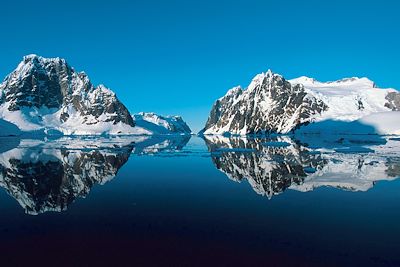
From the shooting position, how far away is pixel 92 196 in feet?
74.0

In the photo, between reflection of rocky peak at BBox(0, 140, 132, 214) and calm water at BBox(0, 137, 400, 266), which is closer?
calm water at BBox(0, 137, 400, 266)

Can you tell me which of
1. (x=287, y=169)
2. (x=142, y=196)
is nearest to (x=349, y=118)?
(x=287, y=169)

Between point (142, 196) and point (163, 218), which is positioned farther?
point (142, 196)

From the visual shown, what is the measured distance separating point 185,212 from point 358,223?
27.3 ft

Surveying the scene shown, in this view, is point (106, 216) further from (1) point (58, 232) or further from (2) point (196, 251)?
(2) point (196, 251)

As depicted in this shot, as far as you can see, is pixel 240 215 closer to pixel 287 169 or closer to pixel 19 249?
pixel 19 249

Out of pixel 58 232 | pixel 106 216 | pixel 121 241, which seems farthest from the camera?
pixel 106 216

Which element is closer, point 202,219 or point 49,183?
point 202,219

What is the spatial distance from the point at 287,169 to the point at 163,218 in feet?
64.0

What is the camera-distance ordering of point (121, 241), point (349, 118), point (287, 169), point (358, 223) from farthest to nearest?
point (349, 118) < point (287, 169) < point (358, 223) < point (121, 241)

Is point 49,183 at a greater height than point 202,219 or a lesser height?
greater

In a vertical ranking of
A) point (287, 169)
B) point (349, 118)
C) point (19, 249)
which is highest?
point (349, 118)

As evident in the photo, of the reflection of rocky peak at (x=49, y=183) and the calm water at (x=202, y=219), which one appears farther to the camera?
the reflection of rocky peak at (x=49, y=183)

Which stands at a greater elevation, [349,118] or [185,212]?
[349,118]
